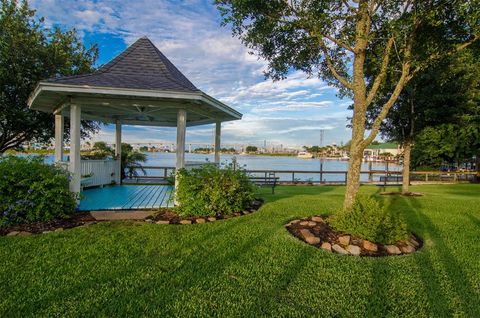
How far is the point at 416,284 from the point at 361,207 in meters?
1.64

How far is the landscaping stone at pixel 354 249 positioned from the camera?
3.89 m

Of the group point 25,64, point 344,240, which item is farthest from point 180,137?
point 25,64

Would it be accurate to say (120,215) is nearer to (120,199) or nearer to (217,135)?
(120,199)

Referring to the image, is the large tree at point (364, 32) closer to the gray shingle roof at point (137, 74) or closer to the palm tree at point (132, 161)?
the gray shingle roof at point (137, 74)

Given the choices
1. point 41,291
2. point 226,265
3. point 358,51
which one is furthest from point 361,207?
point 41,291

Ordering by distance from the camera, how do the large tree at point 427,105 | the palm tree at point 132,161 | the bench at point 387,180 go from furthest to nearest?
the bench at point 387,180, the palm tree at point 132,161, the large tree at point 427,105

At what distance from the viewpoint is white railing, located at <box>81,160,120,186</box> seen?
796 centimetres

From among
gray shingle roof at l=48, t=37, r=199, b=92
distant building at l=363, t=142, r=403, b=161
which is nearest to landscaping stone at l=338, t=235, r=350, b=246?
gray shingle roof at l=48, t=37, r=199, b=92

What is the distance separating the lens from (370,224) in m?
4.21

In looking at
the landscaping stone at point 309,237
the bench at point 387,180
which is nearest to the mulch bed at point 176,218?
the landscaping stone at point 309,237

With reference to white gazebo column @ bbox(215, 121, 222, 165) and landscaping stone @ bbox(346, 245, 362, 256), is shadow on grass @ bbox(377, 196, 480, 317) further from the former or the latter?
white gazebo column @ bbox(215, 121, 222, 165)

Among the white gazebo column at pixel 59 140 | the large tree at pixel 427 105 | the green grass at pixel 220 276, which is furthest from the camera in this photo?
the large tree at pixel 427 105

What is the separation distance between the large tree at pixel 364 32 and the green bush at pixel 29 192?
4723 millimetres

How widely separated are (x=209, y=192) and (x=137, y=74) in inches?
137
